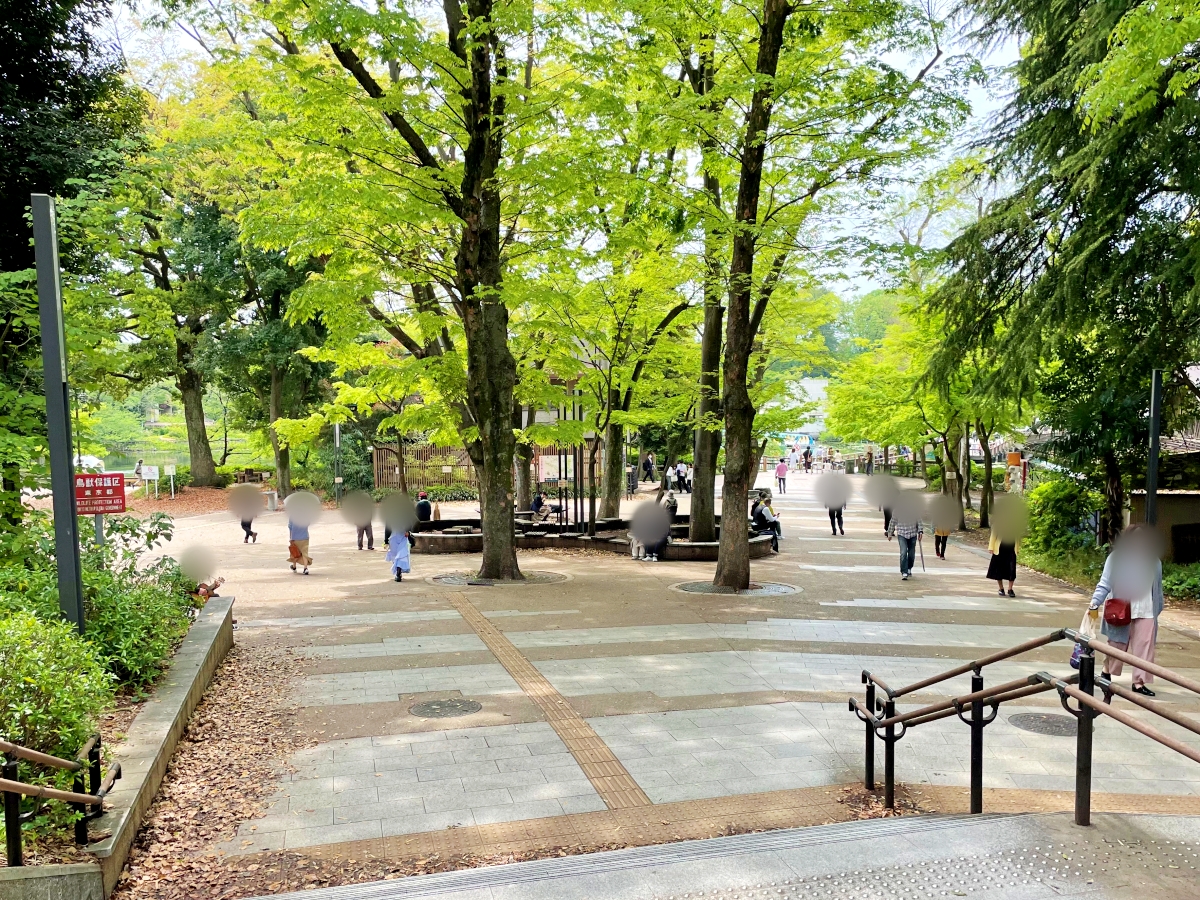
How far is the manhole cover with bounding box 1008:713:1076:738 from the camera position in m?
6.90

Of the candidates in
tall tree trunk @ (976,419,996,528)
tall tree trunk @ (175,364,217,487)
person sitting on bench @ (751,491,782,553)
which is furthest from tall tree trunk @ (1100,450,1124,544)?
tall tree trunk @ (175,364,217,487)

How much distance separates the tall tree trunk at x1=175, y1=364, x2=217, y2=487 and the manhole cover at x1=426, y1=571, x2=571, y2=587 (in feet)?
92.6

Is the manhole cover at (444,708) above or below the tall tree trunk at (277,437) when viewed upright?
below

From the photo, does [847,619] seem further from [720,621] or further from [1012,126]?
[1012,126]

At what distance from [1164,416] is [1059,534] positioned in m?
3.73

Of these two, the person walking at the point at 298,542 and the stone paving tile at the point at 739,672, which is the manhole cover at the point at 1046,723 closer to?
the stone paving tile at the point at 739,672

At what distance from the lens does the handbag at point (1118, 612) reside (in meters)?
7.79

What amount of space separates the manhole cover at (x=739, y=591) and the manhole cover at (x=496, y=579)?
232 centimetres

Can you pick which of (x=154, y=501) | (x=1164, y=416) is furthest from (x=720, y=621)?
(x=154, y=501)

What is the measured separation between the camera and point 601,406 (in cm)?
2138

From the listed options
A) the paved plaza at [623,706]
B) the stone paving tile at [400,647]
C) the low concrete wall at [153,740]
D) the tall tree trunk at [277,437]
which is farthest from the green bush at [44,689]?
the tall tree trunk at [277,437]

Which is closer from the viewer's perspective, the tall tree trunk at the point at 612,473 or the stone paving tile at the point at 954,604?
the stone paving tile at the point at 954,604

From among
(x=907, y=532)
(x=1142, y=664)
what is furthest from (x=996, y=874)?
(x=907, y=532)

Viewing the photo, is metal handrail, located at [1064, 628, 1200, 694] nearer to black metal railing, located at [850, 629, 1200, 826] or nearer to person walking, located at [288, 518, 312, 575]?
black metal railing, located at [850, 629, 1200, 826]
